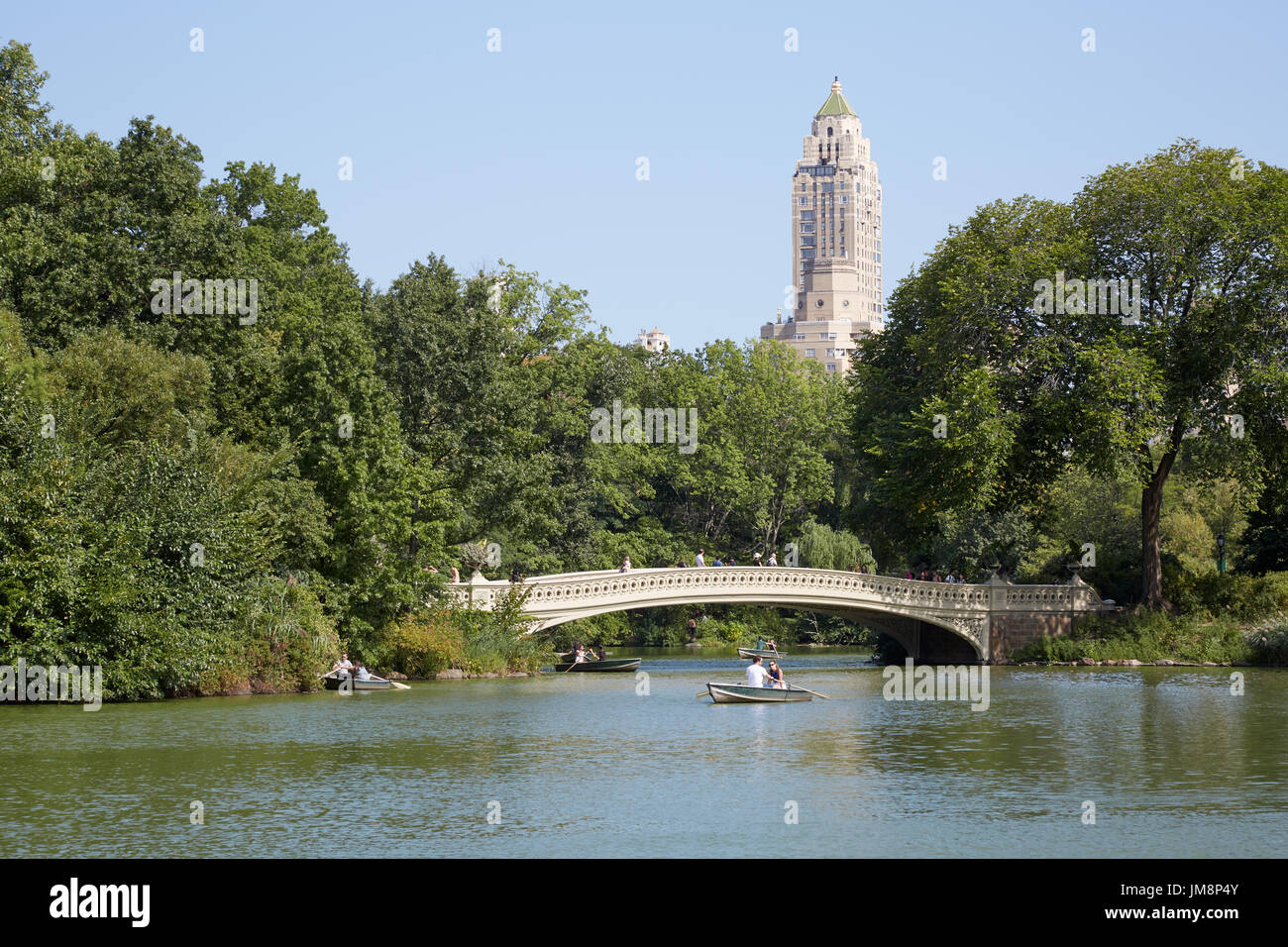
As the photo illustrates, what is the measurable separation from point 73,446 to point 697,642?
39049 mm

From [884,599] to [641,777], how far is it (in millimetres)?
26269

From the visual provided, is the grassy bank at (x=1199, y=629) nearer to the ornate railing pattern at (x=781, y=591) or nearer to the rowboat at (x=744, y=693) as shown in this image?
the ornate railing pattern at (x=781, y=591)

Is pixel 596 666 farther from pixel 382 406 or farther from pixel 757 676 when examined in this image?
pixel 757 676

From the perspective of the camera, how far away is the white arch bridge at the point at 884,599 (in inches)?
1638

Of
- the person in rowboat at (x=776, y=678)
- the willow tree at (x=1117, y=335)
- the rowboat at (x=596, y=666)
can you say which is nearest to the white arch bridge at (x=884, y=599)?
the rowboat at (x=596, y=666)

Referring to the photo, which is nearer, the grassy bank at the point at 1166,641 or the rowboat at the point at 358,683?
the rowboat at the point at 358,683

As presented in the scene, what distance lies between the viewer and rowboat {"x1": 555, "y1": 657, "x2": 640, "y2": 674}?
147ft

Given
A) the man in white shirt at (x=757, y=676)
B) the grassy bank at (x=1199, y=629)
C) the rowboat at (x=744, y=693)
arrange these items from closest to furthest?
the rowboat at (x=744, y=693), the man in white shirt at (x=757, y=676), the grassy bank at (x=1199, y=629)

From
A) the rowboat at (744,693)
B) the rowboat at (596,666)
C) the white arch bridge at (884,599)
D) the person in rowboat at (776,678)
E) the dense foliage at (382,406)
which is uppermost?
the dense foliage at (382,406)

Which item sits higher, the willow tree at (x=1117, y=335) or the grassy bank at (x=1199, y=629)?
the willow tree at (x=1117, y=335)

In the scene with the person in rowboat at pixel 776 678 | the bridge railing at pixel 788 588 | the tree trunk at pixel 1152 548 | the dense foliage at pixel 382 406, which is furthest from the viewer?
the tree trunk at pixel 1152 548

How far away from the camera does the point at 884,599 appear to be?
151ft

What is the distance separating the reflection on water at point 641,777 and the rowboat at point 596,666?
1149cm
